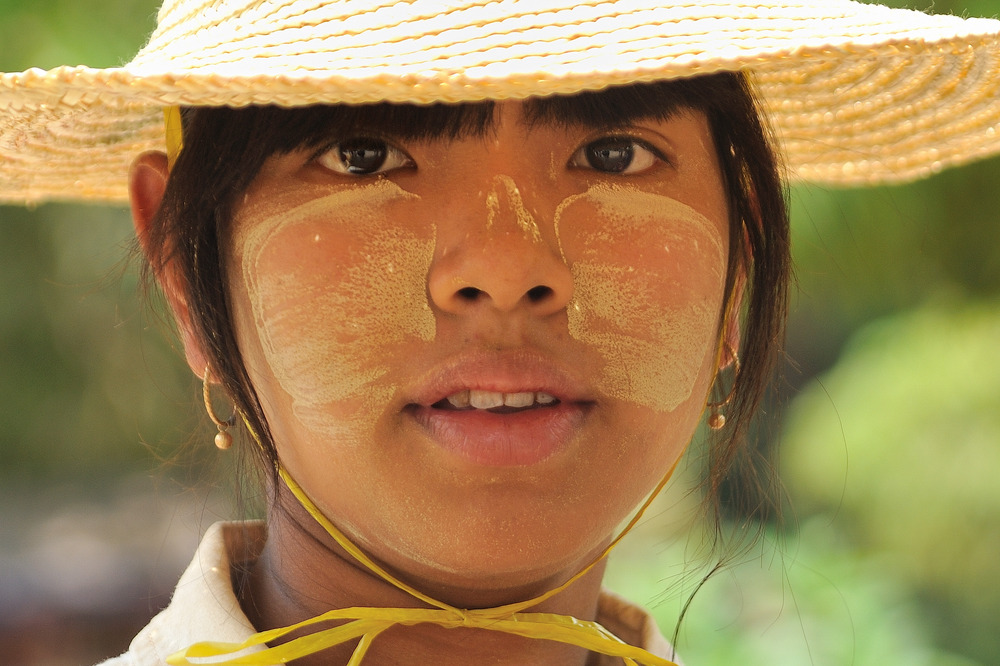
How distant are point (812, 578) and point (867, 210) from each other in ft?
4.89

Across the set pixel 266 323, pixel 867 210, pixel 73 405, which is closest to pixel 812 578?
pixel 867 210

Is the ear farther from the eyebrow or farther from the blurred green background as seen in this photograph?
the blurred green background

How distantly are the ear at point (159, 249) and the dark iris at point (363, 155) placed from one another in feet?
0.85

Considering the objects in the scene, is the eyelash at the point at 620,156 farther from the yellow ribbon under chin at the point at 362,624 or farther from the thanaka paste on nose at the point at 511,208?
the yellow ribbon under chin at the point at 362,624

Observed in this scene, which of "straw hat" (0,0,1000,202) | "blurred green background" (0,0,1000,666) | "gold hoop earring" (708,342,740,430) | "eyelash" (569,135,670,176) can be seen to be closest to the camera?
"straw hat" (0,0,1000,202)

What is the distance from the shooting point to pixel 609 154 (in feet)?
3.53

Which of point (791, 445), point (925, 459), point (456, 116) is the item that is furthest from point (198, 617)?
point (791, 445)

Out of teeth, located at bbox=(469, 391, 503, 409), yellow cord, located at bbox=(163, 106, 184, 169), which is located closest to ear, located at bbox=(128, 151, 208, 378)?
yellow cord, located at bbox=(163, 106, 184, 169)

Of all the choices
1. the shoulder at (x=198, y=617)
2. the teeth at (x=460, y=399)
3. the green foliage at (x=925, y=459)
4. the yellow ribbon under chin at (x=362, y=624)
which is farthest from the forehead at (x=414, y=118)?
the green foliage at (x=925, y=459)

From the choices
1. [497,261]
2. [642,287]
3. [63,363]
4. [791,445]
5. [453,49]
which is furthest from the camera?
[63,363]

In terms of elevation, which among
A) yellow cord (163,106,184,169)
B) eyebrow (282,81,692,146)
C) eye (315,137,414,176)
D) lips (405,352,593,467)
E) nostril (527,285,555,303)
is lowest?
lips (405,352,593,467)

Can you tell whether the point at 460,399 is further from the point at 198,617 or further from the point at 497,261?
the point at 198,617

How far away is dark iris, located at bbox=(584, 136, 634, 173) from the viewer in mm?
1068

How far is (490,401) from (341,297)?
0.17 m
